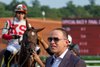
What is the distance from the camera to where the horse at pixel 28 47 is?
1059 centimetres

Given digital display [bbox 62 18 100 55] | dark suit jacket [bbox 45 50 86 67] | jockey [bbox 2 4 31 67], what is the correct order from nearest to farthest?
dark suit jacket [bbox 45 50 86 67], jockey [bbox 2 4 31 67], digital display [bbox 62 18 100 55]

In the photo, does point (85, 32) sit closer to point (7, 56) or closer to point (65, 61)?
point (7, 56)

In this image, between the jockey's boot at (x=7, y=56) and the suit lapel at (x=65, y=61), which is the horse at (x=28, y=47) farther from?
the suit lapel at (x=65, y=61)

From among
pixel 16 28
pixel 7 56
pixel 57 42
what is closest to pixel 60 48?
pixel 57 42

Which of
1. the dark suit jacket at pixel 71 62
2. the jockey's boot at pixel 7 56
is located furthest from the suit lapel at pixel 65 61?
the jockey's boot at pixel 7 56

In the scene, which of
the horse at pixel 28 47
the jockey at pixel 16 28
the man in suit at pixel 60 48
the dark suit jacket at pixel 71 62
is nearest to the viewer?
the dark suit jacket at pixel 71 62

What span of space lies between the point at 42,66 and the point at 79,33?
71.3 feet

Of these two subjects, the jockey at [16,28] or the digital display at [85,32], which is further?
the digital display at [85,32]

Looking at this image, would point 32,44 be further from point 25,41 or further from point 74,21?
point 74,21

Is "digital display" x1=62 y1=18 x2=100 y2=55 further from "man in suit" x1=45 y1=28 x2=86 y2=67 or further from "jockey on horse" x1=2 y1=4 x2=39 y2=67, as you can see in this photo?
"man in suit" x1=45 y1=28 x2=86 y2=67

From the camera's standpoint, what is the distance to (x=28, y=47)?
1062cm

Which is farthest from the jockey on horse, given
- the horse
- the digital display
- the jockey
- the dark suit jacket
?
the digital display

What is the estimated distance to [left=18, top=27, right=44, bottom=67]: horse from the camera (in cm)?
1059

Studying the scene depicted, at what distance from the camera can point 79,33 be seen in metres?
29.1
